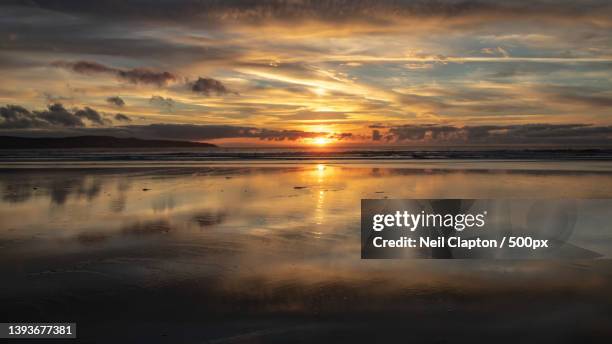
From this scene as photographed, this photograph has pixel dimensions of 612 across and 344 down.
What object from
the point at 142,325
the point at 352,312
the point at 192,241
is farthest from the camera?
the point at 192,241

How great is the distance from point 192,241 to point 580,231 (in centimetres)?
894

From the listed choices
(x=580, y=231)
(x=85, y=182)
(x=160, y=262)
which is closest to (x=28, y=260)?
(x=160, y=262)

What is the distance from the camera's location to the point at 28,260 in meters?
9.08

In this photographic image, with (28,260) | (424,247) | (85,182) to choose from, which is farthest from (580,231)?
(85,182)

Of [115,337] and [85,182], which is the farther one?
[85,182]

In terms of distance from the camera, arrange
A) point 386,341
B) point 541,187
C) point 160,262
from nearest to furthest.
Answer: point 386,341 < point 160,262 < point 541,187

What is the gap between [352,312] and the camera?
6.52m

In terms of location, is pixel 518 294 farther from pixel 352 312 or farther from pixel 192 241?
pixel 192 241

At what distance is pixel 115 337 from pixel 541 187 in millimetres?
20235

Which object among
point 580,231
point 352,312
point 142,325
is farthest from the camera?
point 580,231

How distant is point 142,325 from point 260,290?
1.86 meters

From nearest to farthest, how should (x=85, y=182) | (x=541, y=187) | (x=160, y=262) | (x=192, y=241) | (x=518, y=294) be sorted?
(x=518, y=294)
(x=160, y=262)
(x=192, y=241)
(x=541, y=187)
(x=85, y=182)

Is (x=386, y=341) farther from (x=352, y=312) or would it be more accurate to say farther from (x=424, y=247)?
(x=424, y=247)

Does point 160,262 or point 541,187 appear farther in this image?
point 541,187
